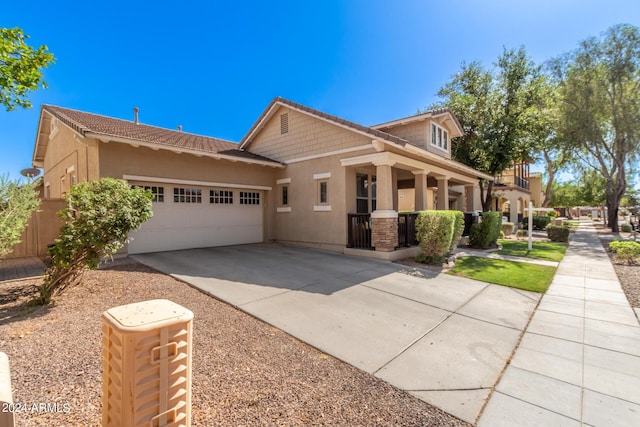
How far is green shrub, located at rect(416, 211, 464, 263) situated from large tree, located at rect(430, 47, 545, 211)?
10.4 meters

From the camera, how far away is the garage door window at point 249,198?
480 inches

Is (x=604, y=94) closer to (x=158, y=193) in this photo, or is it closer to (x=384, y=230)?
(x=384, y=230)

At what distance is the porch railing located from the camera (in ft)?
33.6

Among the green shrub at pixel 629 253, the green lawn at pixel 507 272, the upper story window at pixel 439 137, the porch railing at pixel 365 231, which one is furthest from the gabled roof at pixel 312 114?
the green shrub at pixel 629 253

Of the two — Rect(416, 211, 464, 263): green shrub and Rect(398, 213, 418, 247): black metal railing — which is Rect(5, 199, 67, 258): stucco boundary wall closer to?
Rect(398, 213, 418, 247): black metal railing

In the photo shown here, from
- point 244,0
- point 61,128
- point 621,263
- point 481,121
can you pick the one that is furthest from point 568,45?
point 61,128

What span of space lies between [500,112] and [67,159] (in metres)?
22.0

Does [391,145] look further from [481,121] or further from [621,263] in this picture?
[481,121]

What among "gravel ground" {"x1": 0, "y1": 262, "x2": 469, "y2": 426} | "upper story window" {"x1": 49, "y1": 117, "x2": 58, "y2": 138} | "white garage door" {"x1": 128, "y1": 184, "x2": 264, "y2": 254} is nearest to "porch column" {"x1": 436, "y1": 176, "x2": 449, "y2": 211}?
"white garage door" {"x1": 128, "y1": 184, "x2": 264, "y2": 254}

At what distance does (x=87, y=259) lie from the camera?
16.4 feet

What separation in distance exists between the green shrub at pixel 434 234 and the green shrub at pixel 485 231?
4.68 metres

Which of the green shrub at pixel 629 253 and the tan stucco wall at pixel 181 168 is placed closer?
the tan stucco wall at pixel 181 168

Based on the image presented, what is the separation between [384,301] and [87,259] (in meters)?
5.47

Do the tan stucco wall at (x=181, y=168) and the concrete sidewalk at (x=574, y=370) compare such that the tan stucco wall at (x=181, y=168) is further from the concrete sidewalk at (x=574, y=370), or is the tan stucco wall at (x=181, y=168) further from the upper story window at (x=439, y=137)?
the concrete sidewalk at (x=574, y=370)
